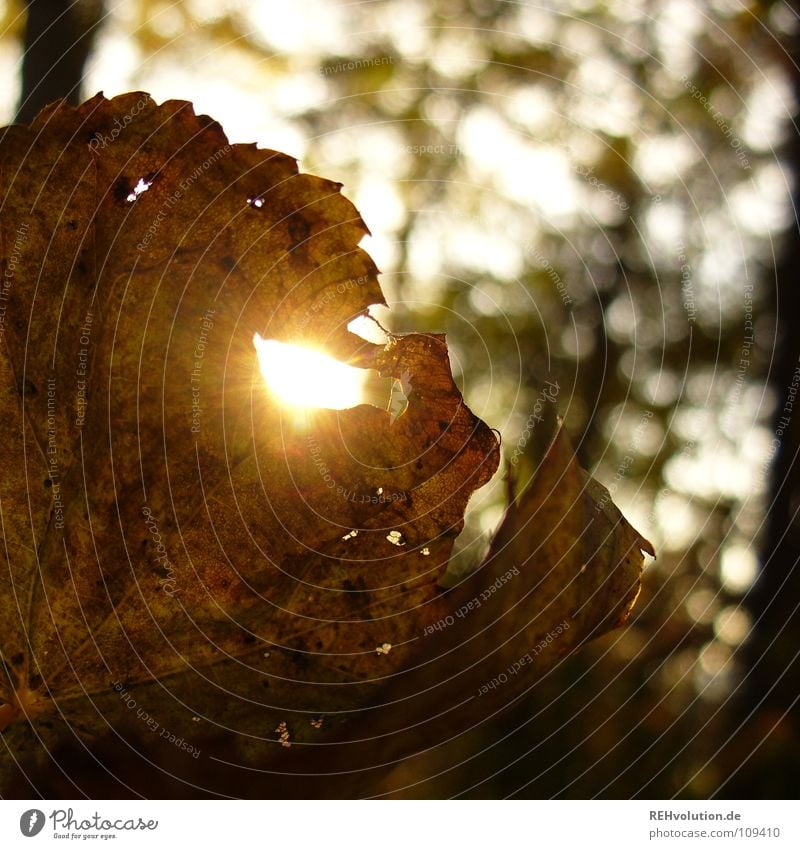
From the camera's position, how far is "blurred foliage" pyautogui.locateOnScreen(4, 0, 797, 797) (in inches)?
42.4

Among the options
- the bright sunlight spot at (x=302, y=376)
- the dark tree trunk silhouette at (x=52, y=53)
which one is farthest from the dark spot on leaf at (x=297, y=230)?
the dark tree trunk silhouette at (x=52, y=53)

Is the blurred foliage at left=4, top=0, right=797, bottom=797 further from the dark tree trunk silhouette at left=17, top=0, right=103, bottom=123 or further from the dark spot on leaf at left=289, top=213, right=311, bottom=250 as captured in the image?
the dark spot on leaf at left=289, top=213, right=311, bottom=250

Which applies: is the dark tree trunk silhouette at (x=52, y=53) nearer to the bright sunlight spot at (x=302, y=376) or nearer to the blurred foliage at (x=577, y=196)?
the blurred foliage at (x=577, y=196)

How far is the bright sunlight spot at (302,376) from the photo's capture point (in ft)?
1.93

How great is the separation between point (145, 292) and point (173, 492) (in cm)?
17

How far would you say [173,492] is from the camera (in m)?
0.60

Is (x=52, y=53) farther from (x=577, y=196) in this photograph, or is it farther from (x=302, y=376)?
(x=577, y=196)
